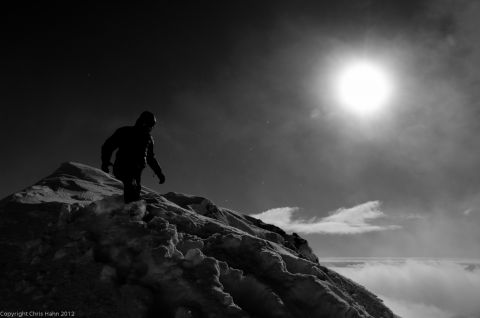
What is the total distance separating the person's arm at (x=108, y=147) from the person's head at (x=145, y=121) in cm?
73

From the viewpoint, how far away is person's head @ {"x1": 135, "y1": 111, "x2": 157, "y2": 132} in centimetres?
1039

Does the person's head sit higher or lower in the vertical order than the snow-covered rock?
higher

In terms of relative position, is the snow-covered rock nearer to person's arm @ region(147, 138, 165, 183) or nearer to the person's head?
person's arm @ region(147, 138, 165, 183)

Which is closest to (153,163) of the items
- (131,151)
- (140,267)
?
(131,151)

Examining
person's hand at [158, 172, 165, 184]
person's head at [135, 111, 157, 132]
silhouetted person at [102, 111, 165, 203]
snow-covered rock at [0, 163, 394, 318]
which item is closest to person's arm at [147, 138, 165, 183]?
person's hand at [158, 172, 165, 184]

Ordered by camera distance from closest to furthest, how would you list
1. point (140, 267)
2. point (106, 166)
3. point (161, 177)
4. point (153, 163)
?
point (140, 267) < point (106, 166) < point (153, 163) < point (161, 177)

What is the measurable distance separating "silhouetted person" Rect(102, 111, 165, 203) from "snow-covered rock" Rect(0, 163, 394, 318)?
2.44 feet

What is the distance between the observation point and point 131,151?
402 inches

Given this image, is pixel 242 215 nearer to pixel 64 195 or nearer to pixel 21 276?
pixel 64 195

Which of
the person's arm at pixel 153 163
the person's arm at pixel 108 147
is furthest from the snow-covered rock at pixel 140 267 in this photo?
the person's arm at pixel 108 147

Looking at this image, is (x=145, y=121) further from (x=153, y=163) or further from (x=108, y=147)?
(x=153, y=163)

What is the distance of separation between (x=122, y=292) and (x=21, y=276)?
2290 millimetres

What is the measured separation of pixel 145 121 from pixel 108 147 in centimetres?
146

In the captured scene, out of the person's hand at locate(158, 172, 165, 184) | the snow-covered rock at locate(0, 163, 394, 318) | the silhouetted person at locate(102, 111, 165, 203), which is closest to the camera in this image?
the snow-covered rock at locate(0, 163, 394, 318)
